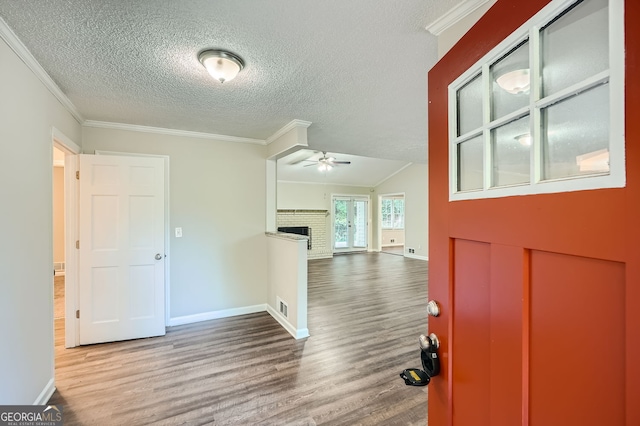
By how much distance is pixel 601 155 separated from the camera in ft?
1.84

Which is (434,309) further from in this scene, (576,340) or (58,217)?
(58,217)

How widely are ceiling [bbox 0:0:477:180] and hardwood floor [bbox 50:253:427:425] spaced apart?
7.85 ft

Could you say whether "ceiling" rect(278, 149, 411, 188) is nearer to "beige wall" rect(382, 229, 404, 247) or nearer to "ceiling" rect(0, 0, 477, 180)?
"beige wall" rect(382, 229, 404, 247)

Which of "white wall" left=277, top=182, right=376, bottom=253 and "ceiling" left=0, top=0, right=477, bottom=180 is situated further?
"white wall" left=277, top=182, right=376, bottom=253

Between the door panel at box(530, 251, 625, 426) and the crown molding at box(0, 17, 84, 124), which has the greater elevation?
the crown molding at box(0, 17, 84, 124)

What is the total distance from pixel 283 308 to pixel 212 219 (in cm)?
147

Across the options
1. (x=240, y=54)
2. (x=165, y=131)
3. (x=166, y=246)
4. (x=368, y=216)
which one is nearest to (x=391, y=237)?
(x=368, y=216)

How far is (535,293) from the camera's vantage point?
670 millimetres

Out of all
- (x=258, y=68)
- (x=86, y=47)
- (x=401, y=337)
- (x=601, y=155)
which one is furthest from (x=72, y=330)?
(x=601, y=155)

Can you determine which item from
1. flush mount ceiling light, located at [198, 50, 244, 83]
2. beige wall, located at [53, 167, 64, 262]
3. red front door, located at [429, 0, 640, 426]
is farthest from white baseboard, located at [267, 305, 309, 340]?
beige wall, located at [53, 167, 64, 262]

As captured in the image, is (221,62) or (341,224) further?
(341,224)

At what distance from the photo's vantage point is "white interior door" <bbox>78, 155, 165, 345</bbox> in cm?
284

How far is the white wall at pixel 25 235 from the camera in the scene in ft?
5.04

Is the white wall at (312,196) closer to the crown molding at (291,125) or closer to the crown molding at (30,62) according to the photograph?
the crown molding at (291,125)
